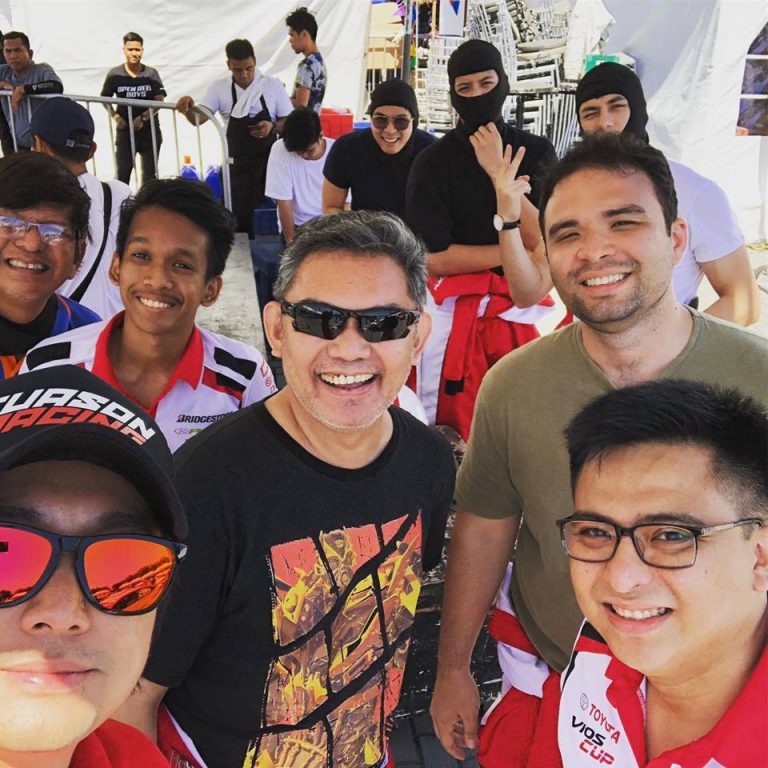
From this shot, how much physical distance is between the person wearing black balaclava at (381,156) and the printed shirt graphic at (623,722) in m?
3.60

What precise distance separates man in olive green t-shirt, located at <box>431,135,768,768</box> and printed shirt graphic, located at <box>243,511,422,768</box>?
1.23 feet

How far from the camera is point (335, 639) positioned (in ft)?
5.85

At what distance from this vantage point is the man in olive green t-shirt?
6.68 feet

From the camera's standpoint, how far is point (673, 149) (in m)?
10.4

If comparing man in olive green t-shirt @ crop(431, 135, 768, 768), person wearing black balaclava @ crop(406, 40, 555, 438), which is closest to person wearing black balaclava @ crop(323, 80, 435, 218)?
person wearing black balaclava @ crop(406, 40, 555, 438)

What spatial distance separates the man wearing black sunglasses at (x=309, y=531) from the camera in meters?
1.67

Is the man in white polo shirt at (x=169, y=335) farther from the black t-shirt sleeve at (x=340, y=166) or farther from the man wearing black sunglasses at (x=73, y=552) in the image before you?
the black t-shirt sleeve at (x=340, y=166)

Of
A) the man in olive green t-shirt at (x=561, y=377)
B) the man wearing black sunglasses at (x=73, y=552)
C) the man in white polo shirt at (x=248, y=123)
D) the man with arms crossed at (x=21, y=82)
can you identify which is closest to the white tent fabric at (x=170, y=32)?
the man with arms crossed at (x=21, y=82)

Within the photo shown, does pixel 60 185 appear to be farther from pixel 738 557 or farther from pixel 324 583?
pixel 738 557

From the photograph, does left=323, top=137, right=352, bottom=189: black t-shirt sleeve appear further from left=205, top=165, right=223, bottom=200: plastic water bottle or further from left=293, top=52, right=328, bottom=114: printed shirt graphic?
left=293, top=52, right=328, bottom=114: printed shirt graphic

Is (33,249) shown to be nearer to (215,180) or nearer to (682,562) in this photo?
(682,562)

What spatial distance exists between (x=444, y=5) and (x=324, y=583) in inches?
329

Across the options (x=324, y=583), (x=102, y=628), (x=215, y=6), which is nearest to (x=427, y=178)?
(x=324, y=583)

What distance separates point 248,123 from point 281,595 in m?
7.18
